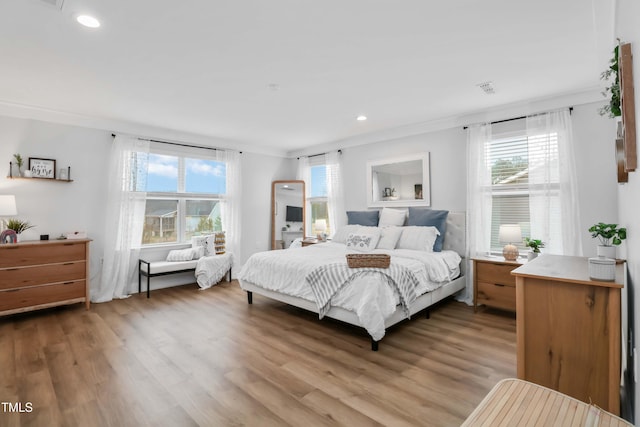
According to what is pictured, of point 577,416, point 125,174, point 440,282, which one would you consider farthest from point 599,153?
point 125,174

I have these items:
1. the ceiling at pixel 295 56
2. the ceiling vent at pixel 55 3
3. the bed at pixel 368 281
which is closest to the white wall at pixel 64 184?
the ceiling at pixel 295 56

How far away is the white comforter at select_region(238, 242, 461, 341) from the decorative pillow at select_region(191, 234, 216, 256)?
4.60 feet

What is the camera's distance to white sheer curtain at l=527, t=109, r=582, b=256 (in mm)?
3348

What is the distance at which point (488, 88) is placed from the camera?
3.27m

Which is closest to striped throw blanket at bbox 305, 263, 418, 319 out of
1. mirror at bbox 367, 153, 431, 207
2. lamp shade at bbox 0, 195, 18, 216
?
mirror at bbox 367, 153, 431, 207

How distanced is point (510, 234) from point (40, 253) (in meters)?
5.60

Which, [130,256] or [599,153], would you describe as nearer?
[599,153]

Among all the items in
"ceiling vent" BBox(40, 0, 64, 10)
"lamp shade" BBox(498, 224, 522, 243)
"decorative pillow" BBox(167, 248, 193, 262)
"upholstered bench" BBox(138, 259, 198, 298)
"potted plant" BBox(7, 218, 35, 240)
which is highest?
"ceiling vent" BBox(40, 0, 64, 10)

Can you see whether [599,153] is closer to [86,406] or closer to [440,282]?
[440,282]

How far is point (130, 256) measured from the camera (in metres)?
4.53

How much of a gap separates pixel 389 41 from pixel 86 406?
10.9ft

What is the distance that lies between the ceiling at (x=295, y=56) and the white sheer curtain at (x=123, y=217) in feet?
1.89

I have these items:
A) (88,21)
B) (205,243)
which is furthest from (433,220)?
(88,21)

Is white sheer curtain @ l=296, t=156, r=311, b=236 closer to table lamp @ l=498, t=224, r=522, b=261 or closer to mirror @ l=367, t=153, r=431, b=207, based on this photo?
mirror @ l=367, t=153, r=431, b=207
